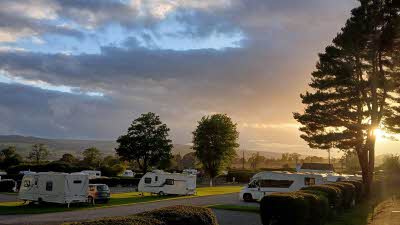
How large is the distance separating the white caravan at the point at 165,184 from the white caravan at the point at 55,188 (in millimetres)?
12639

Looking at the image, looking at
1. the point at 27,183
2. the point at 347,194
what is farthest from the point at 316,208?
the point at 27,183

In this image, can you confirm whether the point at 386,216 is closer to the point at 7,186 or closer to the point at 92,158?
the point at 7,186

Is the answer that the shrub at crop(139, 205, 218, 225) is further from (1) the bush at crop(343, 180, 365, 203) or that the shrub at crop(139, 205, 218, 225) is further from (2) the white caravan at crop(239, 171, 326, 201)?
(2) the white caravan at crop(239, 171, 326, 201)

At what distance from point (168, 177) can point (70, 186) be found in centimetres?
1452

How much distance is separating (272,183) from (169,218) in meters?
32.0

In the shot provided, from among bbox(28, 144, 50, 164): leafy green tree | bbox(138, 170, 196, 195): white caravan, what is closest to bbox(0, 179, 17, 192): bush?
bbox(138, 170, 196, 195): white caravan

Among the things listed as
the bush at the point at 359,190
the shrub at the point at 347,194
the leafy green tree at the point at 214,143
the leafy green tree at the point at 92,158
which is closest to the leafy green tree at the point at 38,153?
the leafy green tree at the point at 92,158

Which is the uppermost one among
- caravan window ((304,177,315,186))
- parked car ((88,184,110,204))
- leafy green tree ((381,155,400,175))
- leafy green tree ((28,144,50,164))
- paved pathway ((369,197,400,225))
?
leafy green tree ((28,144,50,164))

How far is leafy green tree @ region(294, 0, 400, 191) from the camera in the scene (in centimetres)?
3797

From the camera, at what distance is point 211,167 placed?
8238 cm

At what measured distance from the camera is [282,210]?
16.1 m

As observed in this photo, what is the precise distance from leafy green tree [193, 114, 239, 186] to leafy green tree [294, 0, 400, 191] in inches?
1688

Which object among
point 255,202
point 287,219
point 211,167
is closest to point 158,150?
point 211,167

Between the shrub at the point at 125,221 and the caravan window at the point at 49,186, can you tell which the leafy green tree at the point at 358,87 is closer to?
the caravan window at the point at 49,186
